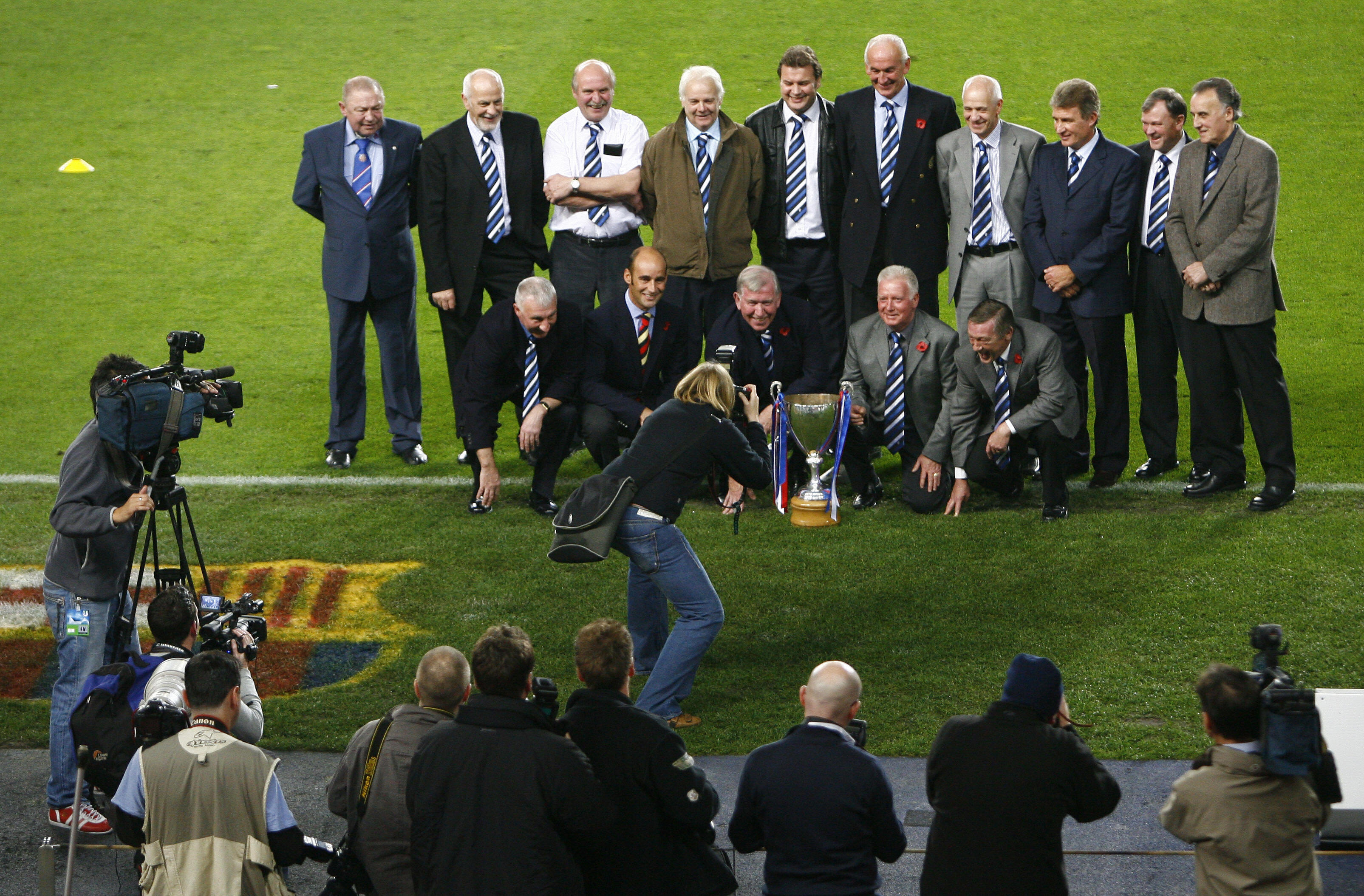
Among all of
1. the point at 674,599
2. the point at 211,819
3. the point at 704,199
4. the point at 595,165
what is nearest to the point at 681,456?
the point at 674,599

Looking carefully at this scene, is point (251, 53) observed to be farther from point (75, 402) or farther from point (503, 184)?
point (503, 184)

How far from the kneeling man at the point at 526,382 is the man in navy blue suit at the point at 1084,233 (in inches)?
104

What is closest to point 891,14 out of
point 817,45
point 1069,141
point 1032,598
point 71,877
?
point 817,45

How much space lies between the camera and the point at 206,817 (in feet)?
14.3

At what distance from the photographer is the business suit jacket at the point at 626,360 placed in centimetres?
856

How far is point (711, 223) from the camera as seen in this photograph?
29.1 ft

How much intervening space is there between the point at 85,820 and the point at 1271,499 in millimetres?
6042

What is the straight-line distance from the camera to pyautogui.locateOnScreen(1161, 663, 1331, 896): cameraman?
159 inches

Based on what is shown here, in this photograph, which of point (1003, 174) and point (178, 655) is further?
point (1003, 174)

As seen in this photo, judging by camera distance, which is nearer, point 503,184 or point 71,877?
point 71,877

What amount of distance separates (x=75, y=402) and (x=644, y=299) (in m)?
4.88

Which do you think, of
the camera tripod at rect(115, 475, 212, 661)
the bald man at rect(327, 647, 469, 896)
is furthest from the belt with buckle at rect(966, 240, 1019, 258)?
the bald man at rect(327, 647, 469, 896)

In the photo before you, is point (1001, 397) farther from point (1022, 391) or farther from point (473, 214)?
point (473, 214)

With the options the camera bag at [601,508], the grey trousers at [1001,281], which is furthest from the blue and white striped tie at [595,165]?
the camera bag at [601,508]
